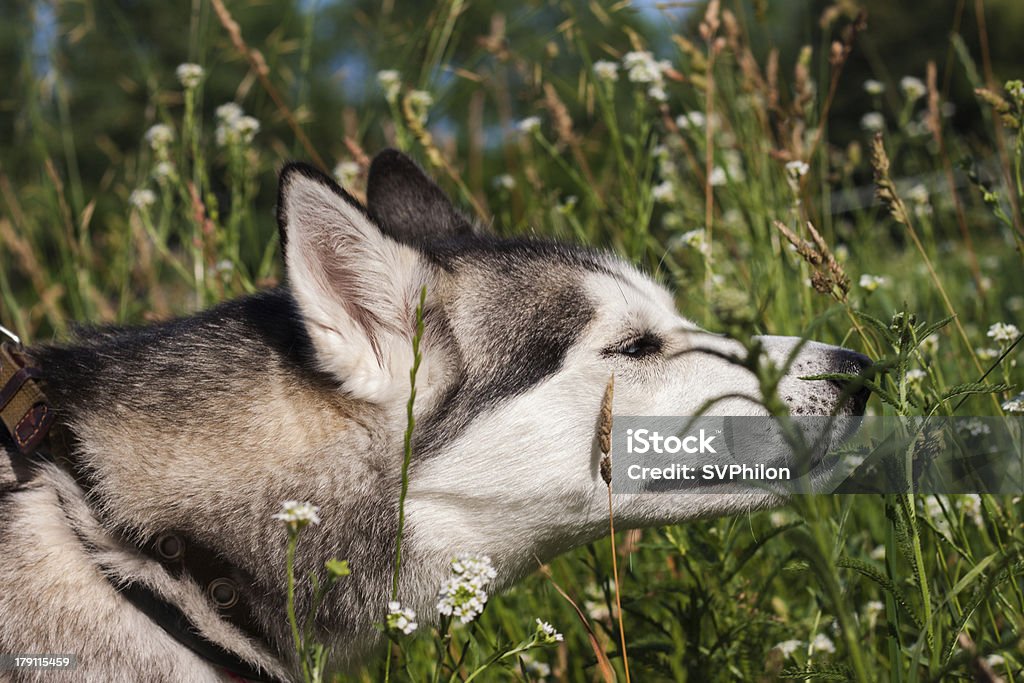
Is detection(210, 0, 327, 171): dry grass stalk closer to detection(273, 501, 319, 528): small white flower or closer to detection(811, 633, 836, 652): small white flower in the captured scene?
detection(273, 501, 319, 528): small white flower

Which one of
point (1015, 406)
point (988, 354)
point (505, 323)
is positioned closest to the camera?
point (1015, 406)

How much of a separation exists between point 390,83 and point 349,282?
1.86m

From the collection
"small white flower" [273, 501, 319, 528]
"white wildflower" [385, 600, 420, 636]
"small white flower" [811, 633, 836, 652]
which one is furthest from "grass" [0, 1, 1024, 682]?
"small white flower" [273, 501, 319, 528]

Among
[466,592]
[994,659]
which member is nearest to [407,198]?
[466,592]

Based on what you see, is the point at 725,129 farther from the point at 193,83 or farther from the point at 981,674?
the point at 981,674

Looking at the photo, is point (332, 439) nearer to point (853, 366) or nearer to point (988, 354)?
point (853, 366)

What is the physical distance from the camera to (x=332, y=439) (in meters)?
2.28

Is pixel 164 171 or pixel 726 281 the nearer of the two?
pixel 164 171

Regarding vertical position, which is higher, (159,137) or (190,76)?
(190,76)

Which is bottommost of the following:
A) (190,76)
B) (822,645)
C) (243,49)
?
(822,645)

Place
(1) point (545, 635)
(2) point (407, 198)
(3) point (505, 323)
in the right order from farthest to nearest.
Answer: (2) point (407, 198) → (3) point (505, 323) → (1) point (545, 635)

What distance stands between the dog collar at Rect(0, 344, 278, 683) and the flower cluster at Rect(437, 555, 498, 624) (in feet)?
2.40

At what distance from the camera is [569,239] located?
303 centimetres

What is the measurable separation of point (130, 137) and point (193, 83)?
29.3 m
